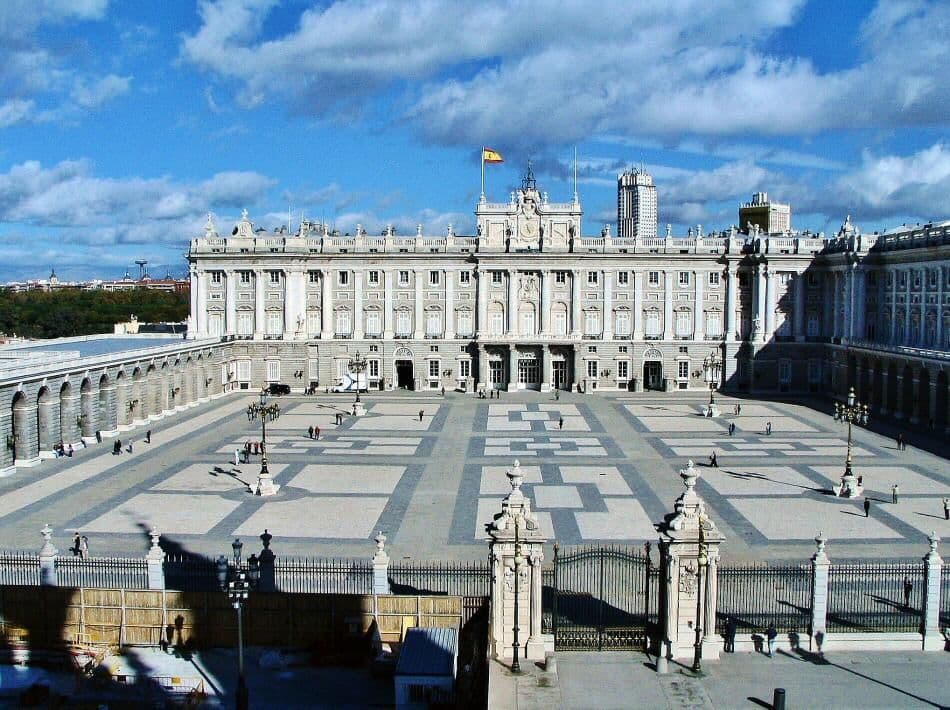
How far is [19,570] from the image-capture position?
25391 mm

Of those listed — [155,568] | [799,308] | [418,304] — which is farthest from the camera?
[418,304]

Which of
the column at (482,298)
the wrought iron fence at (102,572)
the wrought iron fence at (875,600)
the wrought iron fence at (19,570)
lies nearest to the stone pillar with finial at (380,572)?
the wrought iron fence at (102,572)

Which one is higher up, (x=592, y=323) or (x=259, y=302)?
(x=259, y=302)

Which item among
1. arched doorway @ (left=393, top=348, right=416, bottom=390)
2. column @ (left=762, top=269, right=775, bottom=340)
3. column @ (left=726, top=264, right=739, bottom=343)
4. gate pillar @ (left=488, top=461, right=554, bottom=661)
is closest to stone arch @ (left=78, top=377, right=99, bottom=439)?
arched doorway @ (left=393, top=348, right=416, bottom=390)

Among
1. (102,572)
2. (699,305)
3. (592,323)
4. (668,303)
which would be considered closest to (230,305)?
(592,323)

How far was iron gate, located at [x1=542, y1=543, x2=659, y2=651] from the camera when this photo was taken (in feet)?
65.4

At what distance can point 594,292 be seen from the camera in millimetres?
80000

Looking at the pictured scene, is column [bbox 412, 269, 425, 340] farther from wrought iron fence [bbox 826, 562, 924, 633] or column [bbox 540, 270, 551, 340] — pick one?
wrought iron fence [bbox 826, 562, 924, 633]

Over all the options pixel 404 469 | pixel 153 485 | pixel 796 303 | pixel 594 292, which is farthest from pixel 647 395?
pixel 153 485

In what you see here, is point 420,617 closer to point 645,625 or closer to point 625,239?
point 645,625

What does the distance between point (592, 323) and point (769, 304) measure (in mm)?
14384

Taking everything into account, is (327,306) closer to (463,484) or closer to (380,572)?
(463,484)

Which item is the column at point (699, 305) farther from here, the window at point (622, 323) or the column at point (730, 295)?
the window at point (622, 323)

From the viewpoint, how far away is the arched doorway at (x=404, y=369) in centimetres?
8031
